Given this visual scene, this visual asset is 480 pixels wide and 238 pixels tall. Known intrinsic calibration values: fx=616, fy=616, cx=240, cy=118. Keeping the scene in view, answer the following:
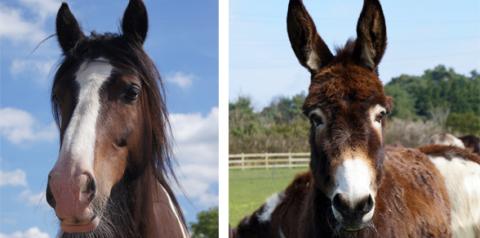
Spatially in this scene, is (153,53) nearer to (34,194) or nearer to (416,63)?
(34,194)

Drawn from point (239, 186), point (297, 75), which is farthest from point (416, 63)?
point (239, 186)

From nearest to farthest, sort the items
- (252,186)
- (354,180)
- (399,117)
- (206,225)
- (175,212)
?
(354,180)
(175,212)
(206,225)
(399,117)
(252,186)

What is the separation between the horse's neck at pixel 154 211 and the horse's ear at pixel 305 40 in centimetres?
50

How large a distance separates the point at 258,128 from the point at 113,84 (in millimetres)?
2047

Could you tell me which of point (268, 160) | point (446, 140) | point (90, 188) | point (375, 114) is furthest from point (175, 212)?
point (268, 160)

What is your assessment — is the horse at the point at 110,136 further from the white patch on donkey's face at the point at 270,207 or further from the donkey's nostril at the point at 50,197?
the white patch on donkey's face at the point at 270,207

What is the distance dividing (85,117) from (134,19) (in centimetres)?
31

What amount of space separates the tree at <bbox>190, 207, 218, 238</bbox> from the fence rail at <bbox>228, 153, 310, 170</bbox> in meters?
1.53

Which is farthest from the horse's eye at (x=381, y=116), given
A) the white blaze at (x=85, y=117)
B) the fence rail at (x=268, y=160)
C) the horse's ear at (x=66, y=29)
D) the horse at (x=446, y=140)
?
the fence rail at (x=268, y=160)

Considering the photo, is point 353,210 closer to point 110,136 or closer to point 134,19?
point 110,136

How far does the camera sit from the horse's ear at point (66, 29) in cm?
162

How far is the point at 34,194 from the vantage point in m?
1.63

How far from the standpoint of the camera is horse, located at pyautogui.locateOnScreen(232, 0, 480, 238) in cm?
139

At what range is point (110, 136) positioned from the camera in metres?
1.49
